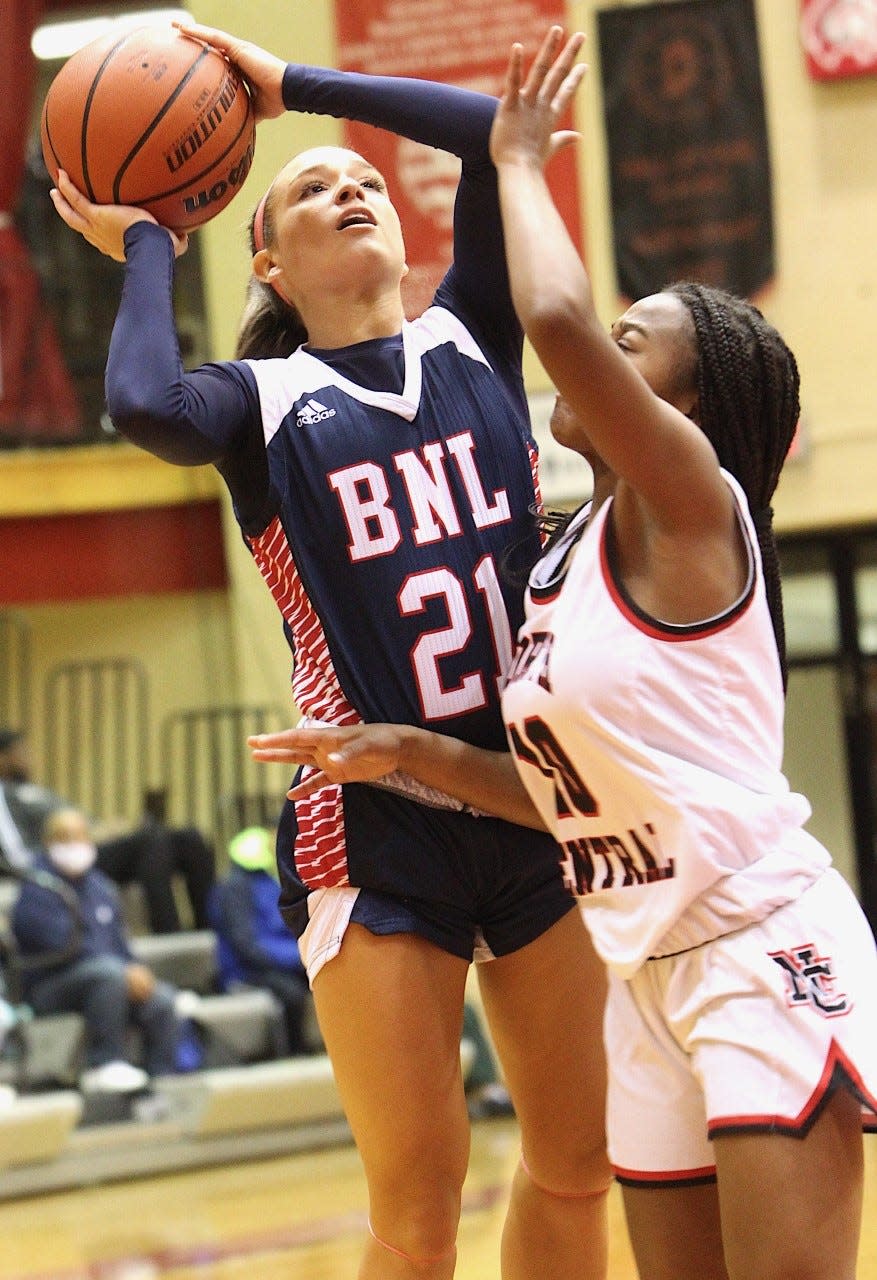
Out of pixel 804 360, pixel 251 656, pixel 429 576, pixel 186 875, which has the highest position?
pixel 804 360

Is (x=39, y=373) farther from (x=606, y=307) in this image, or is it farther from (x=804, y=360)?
(x=804, y=360)

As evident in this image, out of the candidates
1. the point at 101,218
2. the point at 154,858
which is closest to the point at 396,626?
the point at 101,218

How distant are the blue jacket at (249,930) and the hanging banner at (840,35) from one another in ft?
15.7

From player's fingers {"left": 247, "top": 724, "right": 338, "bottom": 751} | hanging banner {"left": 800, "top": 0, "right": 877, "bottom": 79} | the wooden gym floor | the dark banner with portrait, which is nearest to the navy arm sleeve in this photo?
player's fingers {"left": 247, "top": 724, "right": 338, "bottom": 751}

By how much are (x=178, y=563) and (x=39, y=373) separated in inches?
47.4

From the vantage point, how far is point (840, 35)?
26.7 feet

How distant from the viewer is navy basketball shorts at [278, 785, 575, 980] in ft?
7.68


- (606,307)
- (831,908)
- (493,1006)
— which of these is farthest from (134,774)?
(831,908)

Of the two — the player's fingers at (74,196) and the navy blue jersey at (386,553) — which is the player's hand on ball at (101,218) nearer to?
the player's fingers at (74,196)

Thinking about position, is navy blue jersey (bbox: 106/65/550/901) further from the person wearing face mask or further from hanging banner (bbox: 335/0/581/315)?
hanging banner (bbox: 335/0/581/315)

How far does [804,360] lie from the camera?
8.24m

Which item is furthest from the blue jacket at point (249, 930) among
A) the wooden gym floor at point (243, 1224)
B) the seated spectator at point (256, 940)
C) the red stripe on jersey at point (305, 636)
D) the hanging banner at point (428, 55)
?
the red stripe on jersey at point (305, 636)

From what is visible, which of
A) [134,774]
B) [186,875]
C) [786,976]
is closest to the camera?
[786,976]

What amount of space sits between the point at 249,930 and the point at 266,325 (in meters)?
5.23
